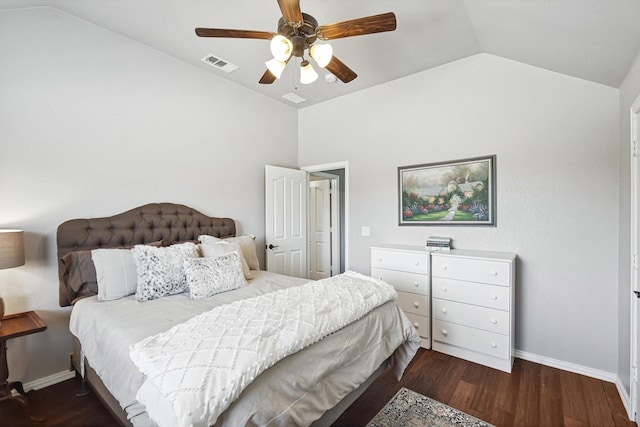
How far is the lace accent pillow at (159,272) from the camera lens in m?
2.11

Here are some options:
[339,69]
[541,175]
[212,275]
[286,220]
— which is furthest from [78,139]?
[541,175]

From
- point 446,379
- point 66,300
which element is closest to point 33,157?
point 66,300

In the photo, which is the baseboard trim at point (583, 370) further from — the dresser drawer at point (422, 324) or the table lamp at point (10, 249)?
the table lamp at point (10, 249)

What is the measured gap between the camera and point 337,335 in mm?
1559

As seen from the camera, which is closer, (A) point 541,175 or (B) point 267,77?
(B) point 267,77

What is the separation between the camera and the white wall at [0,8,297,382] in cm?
219

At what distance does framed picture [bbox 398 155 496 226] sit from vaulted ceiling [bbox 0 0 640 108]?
1.02 meters

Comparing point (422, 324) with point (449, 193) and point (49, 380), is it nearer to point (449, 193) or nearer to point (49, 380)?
point (449, 193)

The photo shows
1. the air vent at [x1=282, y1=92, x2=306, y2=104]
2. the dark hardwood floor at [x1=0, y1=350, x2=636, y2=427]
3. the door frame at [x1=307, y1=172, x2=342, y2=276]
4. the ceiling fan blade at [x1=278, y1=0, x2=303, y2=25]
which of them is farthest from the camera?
the door frame at [x1=307, y1=172, x2=342, y2=276]

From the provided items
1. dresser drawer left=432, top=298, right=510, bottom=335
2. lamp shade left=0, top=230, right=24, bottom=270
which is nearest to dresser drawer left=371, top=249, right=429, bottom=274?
dresser drawer left=432, top=298, right=510, bottom=335

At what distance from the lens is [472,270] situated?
270cm

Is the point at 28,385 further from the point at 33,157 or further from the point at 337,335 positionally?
the point at 337,335

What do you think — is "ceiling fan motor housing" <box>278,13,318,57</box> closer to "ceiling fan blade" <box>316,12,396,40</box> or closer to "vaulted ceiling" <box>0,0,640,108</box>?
"ceiling fan blade" <box>316,12,396,40</box>

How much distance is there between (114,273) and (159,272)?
0.32 meters
